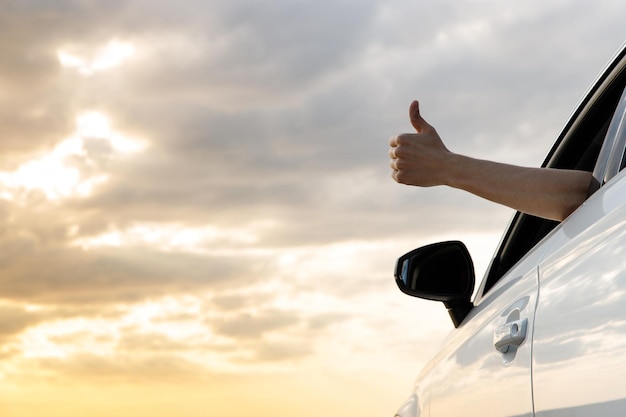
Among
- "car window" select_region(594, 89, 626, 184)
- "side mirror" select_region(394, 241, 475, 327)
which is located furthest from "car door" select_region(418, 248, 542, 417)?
"car window" select_region(594, 89, 626, 184)

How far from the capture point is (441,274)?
3408 mm


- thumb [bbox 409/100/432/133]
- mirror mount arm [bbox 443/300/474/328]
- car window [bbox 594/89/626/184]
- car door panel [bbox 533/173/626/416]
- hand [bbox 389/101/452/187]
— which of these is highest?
thumb [bbox 409/100/432/133]

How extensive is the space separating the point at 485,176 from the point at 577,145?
66cm

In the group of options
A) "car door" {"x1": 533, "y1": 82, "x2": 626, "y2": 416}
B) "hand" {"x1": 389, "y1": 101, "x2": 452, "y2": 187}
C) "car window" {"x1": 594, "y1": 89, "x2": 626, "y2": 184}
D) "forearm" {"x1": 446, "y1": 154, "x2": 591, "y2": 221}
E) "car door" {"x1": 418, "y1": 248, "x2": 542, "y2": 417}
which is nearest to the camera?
"car door" {"x1": 533, "y1": 82, "x2": 626, "y2": 416}

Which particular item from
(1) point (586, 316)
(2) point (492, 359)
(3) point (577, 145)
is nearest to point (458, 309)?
(3) point (577, 145)

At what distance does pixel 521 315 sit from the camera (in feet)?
7.73

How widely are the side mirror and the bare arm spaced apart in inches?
22.1

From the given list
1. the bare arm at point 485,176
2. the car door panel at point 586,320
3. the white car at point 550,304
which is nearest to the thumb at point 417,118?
the bare arm at point 485,176

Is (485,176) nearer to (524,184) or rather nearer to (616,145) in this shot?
(524,184)

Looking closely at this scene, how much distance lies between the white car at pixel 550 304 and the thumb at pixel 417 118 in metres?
0.50

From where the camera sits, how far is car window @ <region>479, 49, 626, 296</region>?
9.77 ft

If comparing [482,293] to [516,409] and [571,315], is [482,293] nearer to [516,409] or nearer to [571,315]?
[516,409]

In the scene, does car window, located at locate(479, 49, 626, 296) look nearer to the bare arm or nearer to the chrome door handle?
the bare arm

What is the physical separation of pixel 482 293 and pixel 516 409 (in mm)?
1198
